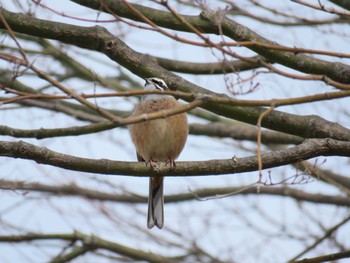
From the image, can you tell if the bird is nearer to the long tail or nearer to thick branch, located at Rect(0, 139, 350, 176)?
the long tail

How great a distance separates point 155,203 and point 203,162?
229cm

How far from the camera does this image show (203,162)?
4215 mm

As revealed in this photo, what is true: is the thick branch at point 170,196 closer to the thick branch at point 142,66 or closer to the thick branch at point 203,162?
the thick branch at point 142,66

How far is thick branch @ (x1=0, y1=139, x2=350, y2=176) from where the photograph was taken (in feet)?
12.9

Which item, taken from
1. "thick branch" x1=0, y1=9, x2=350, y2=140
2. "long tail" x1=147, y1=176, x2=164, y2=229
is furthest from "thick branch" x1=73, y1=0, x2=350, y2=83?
"long tail" x1=147, y1=176, x2=164, y2=229

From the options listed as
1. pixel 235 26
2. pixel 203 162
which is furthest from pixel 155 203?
pixel 235 26

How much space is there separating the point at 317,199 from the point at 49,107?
10.8 ft

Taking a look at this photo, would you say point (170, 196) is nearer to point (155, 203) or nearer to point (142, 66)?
point (155, 203)

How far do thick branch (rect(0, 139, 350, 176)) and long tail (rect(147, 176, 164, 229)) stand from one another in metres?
2.01

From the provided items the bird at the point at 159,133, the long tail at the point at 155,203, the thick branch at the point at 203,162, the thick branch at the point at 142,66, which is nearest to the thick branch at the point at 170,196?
the long tail at the point at 155,203

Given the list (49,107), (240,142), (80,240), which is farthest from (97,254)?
(240,142)

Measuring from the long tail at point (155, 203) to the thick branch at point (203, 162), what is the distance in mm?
2013

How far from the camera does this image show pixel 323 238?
6309 millimetres

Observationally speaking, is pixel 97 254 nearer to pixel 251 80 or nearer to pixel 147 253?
pixel 147 253
